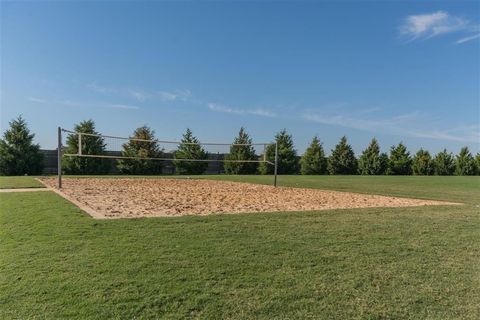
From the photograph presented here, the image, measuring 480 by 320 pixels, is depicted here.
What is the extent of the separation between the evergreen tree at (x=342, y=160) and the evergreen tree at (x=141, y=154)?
42.5 feet

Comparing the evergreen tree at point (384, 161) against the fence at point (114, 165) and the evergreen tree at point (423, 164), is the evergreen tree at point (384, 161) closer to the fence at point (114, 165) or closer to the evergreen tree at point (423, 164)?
the evergreen tree at point (423, 164)

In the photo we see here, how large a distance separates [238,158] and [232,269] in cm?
2308

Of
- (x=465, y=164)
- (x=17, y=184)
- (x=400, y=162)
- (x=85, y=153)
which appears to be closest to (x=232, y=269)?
(x=17, y=184)

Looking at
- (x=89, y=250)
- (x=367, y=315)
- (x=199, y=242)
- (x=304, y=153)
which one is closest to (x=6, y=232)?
(x=89, y=250)

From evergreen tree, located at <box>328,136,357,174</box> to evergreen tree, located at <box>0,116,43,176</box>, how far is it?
64.6ft

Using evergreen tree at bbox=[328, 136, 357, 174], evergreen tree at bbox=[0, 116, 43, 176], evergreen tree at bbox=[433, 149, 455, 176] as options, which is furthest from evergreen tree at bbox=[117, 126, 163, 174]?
evergreen tree at bbox=[433, 149, 455, 176]

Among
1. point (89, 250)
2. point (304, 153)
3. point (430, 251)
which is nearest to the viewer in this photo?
point (89, 250)

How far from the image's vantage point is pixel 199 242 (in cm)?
437

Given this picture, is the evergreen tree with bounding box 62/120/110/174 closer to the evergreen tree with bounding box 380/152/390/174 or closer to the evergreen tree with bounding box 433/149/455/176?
the evergreen tree with bounding box 380/152/390/174

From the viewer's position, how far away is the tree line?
21.8m

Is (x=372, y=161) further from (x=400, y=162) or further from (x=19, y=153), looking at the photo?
(x=19, y=153)

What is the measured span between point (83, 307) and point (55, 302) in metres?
0.23

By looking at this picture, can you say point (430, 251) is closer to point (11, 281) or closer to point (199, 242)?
point (199, 242)

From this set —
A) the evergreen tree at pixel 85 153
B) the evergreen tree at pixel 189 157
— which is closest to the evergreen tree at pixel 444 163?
the evergreen tree at pixel 189 157
